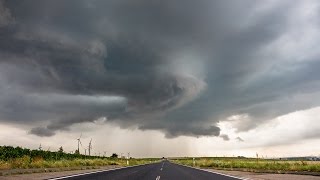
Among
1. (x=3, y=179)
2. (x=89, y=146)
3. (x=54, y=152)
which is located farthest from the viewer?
(x=89, y=146)

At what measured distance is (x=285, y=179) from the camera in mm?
18750

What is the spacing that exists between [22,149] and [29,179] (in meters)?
39.9

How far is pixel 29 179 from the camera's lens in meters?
18.0

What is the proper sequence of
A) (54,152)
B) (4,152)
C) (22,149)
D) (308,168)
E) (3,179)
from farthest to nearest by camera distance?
(54,152), (22,149), (4,152), (308,168), (3,179)

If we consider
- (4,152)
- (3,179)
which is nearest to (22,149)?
(4,152)

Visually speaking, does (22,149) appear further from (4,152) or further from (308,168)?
(308,168)

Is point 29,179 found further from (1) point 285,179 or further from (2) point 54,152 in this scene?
(2) point 54,152

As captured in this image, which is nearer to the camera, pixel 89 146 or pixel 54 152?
pixel 54 152

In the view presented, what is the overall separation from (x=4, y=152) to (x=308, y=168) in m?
39.5

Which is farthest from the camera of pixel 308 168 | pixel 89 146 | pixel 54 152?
pixel 89 146

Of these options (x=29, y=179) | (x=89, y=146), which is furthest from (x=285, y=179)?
(x=89, y=146)

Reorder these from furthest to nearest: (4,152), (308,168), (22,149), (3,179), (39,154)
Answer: (39,154), (22,149), (4,152), (308,168), (3,179)

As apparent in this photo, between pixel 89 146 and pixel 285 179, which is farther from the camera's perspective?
pixel 89 146

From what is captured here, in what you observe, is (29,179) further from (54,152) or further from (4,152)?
(54,152)
